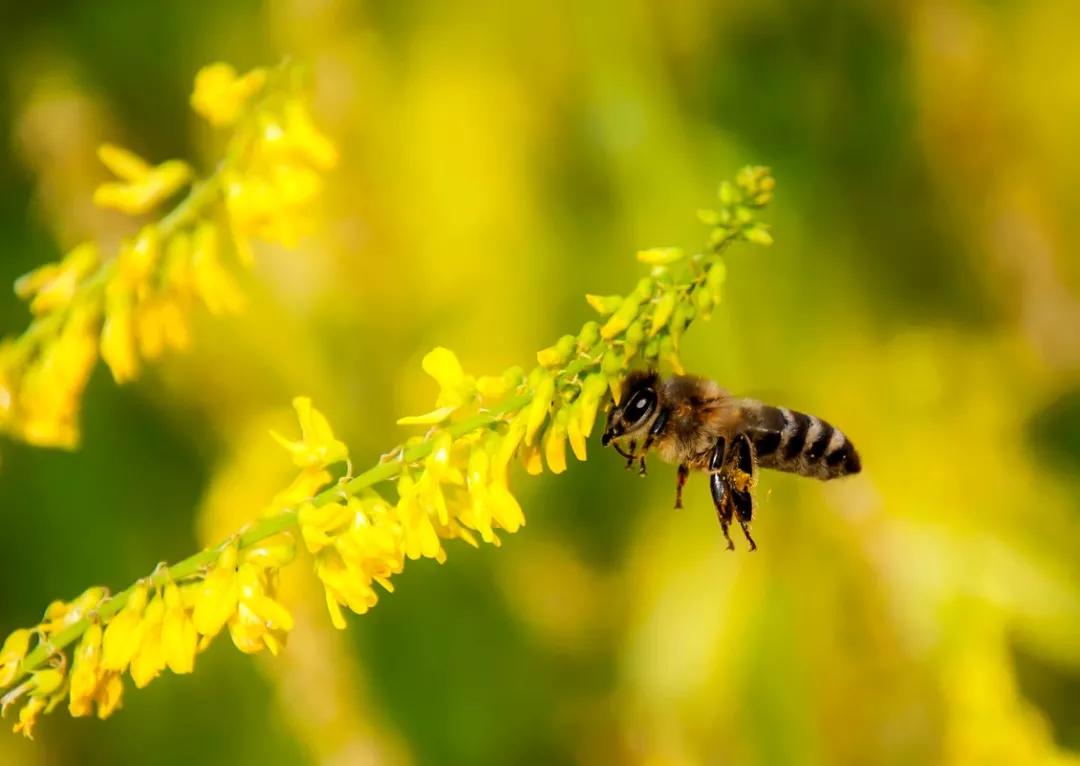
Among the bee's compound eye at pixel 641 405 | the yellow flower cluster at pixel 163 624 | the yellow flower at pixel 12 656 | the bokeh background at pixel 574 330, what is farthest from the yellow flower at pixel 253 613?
the bokeh background at pixel 574 330

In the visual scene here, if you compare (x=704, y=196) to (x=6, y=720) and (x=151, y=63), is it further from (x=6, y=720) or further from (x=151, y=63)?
(x=6, y=720)

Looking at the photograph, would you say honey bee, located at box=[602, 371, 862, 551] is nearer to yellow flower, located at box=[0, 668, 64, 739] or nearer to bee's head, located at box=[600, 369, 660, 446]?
bee's head, located at box=[600, 369, 660, 446]

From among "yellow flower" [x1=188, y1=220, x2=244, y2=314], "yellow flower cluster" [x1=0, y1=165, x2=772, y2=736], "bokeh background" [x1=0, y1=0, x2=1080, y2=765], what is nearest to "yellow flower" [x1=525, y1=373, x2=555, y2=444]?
"yellow flower cluster" [x1=0, y1=165, x2=772, y2=736]

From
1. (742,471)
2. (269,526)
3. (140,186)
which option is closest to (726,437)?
(742,471)

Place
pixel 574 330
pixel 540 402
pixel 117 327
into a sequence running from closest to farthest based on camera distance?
pixel 540 402 → pixel 117 327 → pixel 574 330

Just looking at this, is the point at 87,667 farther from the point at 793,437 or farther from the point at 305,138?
the point at 793,437

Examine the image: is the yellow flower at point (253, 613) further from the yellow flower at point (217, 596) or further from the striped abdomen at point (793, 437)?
the striped abdomen at point (793, 437)
